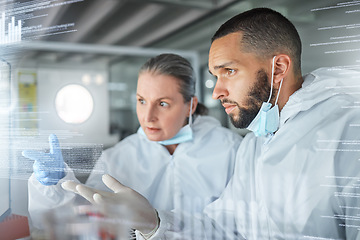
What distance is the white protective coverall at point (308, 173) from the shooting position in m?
0.80

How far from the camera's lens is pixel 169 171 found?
1283 millimetres

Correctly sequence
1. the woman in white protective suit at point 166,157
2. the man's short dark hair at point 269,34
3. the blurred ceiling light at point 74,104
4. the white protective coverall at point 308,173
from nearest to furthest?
the white protective coverall at point 308,173, the man's short dark hair at point 269,34, the woman in white protective suit at point 166,157, the blurred ceiling light at point 74,104

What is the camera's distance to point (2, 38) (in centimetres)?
126

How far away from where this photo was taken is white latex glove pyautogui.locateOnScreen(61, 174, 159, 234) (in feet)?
Answer: 3.17

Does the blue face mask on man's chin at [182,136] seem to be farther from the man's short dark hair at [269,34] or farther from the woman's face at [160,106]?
the man's short dark hair at [269,34]

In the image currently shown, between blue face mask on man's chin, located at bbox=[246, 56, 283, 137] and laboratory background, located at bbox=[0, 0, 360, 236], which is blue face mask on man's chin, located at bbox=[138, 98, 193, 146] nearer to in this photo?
laboratory background, located at bbox=[0, 0, 360, 236]

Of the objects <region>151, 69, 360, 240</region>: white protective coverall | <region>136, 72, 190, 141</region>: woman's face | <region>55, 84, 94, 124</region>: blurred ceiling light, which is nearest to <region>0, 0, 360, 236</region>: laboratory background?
<region>55, 84, 94, 124</region>: blurred ceiling light

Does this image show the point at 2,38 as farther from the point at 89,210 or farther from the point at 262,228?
the point at 262,228

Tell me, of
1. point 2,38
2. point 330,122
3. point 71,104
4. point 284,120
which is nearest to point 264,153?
point 284,120

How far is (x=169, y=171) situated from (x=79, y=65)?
663 mm

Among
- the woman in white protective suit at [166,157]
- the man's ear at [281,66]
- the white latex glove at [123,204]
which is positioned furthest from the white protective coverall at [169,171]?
the man's ear at [281,66]

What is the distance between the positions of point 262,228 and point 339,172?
33cm

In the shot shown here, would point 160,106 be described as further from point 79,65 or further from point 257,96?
point 79,65

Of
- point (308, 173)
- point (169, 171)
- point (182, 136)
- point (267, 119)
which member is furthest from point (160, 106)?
point (308, 173)
